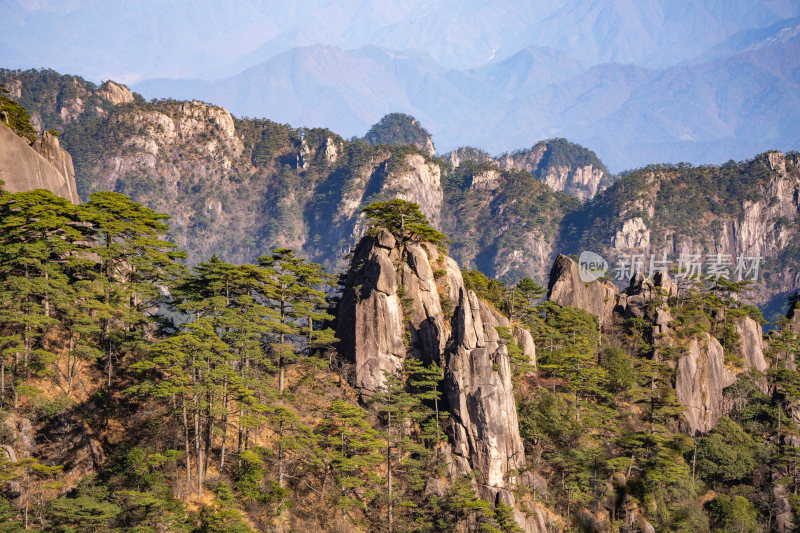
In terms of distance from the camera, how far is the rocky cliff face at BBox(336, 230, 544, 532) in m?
42.4

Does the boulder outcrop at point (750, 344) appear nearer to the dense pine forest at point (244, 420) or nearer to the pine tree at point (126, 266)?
the dense pine forest at point (244, 420)

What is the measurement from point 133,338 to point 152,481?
9.25 metres

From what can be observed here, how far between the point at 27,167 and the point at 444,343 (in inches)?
1184

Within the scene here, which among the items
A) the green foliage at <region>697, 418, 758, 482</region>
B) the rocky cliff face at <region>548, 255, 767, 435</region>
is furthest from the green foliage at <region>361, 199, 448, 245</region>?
the green foliage at <region>697, 418, 758, 482</region>

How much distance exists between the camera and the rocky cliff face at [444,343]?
42.4m

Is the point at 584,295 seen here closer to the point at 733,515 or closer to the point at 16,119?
the point at 733,515

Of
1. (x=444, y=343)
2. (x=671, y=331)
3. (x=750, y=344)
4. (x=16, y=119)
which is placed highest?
(x=16, y=119)

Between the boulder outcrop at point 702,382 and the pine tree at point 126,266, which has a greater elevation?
the pine tree at point 126,266

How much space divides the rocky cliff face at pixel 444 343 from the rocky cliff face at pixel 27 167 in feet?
72.5

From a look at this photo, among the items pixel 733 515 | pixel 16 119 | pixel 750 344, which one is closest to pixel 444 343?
pixel 733 515

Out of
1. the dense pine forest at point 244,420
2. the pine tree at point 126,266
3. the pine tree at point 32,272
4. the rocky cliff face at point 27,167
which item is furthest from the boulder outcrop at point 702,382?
the rocky cliff face at point 27,167

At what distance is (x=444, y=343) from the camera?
45.8 metres

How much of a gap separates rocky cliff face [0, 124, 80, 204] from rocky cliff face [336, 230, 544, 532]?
72.5 ft

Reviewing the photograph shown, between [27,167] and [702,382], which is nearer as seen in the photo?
[27,167]
